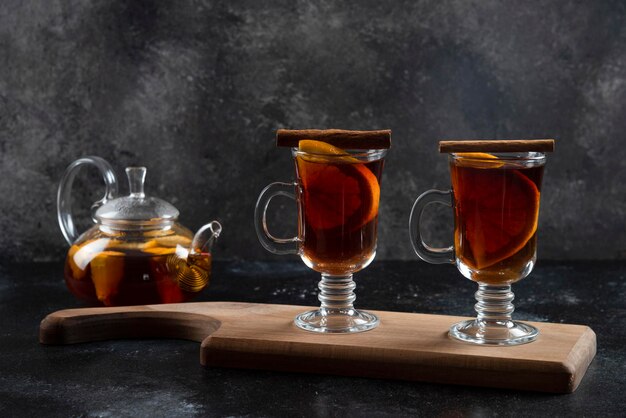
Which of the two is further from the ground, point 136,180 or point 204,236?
point 136,180

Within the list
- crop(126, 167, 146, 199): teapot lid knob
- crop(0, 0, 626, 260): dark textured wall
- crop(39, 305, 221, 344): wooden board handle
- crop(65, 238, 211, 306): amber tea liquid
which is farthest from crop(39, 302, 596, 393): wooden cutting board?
crop(0, 0, 626, 260): dark textured wall

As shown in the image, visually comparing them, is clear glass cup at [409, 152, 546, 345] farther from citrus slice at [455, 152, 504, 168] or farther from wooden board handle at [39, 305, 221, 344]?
wooden board handle at [39, 305, 221, 344]

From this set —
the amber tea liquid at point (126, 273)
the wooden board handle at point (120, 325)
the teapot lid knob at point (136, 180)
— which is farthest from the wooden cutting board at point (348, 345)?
the teapot lid knob at point (136, 180)

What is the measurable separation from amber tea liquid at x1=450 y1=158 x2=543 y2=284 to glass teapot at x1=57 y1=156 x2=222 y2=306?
55 centimetres

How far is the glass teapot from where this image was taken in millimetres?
1674

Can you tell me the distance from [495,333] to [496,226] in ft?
0.53

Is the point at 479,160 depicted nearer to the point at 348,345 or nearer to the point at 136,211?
the point at 348,345

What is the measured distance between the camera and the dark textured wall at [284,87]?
7.52 feet

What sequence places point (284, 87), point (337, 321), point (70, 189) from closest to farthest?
point (337, 321), point (70, 189), point (284, 87)

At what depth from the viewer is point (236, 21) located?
2307 mm

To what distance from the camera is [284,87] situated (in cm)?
232

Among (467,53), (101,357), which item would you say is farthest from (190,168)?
(101,357)

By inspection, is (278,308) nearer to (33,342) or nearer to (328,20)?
(33,342)

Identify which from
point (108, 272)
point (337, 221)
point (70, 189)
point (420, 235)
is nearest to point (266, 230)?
point (337, 221)
